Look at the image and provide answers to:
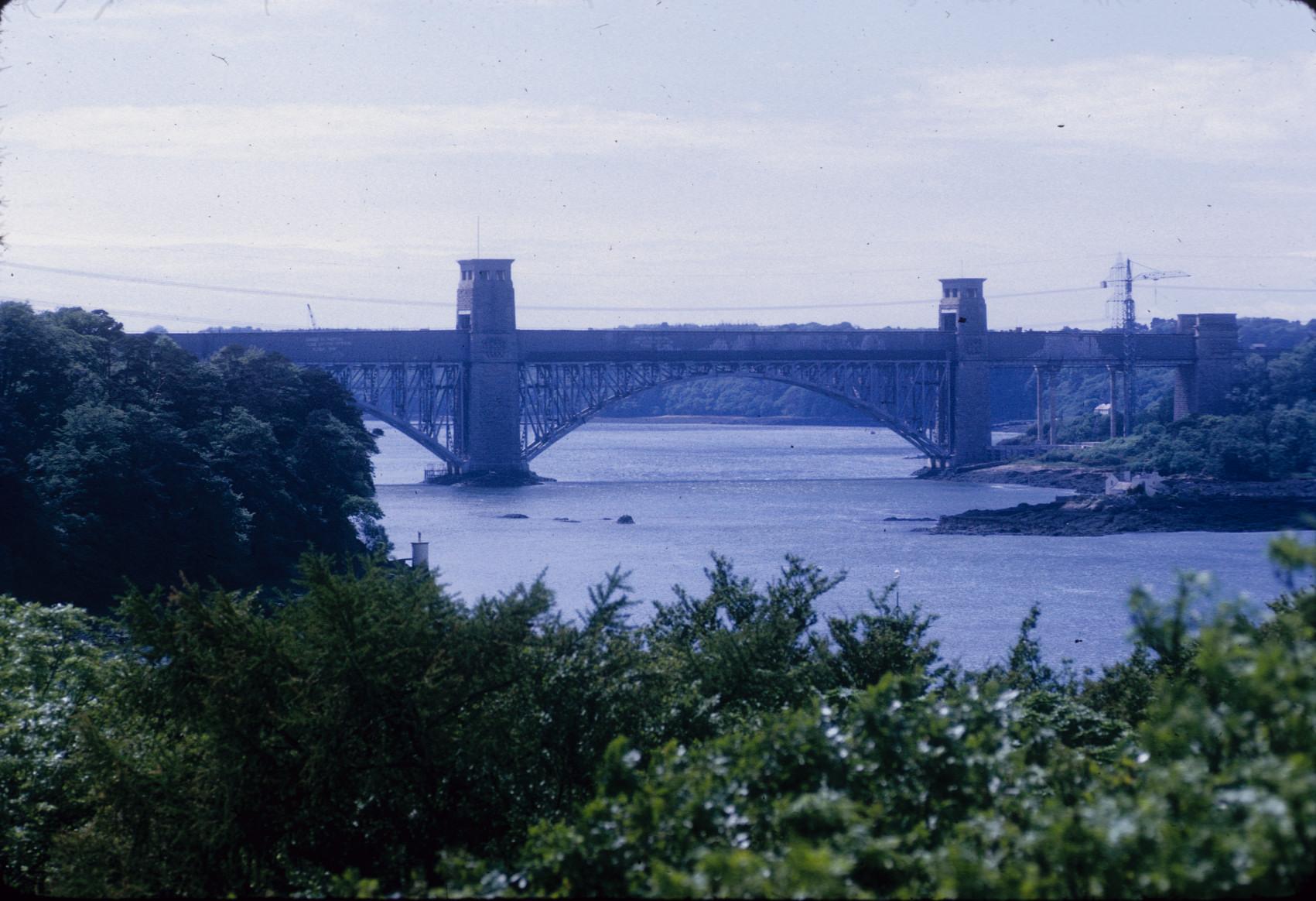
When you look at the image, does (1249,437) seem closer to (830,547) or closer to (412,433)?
(830,547)

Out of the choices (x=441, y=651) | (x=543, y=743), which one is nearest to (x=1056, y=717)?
(x=543, y=743)

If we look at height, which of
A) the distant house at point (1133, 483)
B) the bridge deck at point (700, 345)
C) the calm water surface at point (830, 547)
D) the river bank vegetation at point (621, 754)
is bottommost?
the calm water surface at point (830, 547)

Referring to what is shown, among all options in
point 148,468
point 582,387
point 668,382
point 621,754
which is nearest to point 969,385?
point 668,382

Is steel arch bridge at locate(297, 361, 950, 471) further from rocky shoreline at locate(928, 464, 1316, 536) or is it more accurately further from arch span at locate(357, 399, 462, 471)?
rocky shoreline at locate(928, 464, 1316, 536)

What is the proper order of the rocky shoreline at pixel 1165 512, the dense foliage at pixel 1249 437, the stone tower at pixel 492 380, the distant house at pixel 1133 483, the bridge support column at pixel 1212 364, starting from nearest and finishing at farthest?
1. the rocky shoreline at pixel 1165 512
2. the dense foliage at pixel 1249 437
3. the distant house at pixel 1133 483
4. the stone tower at pixel 492 380
5. the bridge support column at pixel 1212 364

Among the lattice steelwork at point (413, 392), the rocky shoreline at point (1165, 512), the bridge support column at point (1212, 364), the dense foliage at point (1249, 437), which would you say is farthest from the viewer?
the bridge support column at point (1212, 364)

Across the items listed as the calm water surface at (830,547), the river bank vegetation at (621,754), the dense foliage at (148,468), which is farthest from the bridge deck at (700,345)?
the river bank vegetation at (621,754)

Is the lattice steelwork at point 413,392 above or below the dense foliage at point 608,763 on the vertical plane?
above

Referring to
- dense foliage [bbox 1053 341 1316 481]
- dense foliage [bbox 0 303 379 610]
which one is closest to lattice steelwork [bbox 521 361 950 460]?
dense foliage [bbox 1053 341 1316 481]

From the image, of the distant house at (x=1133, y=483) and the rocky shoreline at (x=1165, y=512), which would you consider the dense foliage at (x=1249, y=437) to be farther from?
the rocky shoreline at (x=1165, y=512)
